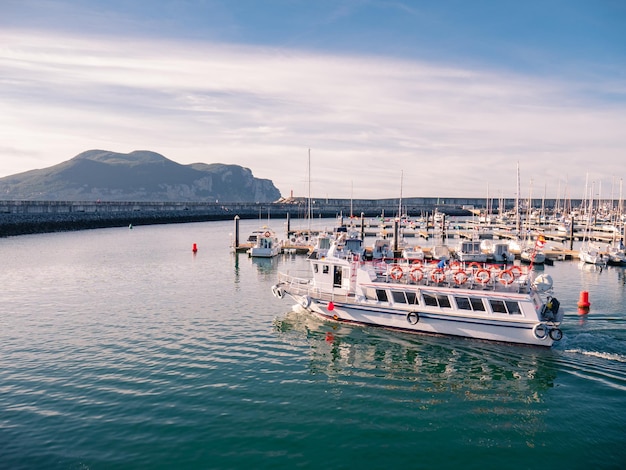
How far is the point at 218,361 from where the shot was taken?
2753 centimetres

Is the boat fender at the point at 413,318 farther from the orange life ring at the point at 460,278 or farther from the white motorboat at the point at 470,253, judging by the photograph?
the white motorboat at the point at 470,253

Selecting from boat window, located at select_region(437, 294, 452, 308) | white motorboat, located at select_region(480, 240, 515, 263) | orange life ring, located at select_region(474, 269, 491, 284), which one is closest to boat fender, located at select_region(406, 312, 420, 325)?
boat window, located at select_region(437, 294, 452, 308)

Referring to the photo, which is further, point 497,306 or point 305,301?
point 305,301

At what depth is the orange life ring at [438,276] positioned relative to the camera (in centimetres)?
3275

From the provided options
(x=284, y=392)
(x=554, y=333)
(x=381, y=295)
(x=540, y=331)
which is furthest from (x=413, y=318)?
(x=284, y=392)

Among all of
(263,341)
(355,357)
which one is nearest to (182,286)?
(263,341)

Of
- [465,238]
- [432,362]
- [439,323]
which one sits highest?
[439,323]

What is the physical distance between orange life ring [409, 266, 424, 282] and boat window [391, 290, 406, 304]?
4.69ft

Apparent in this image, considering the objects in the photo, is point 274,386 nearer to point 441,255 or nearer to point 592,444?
point 592,444

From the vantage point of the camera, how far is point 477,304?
101ft

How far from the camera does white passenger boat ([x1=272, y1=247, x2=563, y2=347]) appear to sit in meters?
29.8

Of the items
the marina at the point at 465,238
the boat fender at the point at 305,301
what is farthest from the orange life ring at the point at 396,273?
the marina at the point at 465,238

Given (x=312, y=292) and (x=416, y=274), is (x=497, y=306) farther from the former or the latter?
(x=312, y=292)

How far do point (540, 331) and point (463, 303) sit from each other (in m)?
4.79
